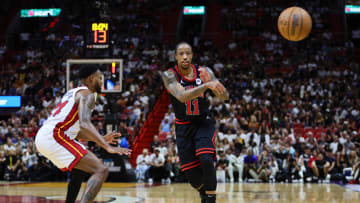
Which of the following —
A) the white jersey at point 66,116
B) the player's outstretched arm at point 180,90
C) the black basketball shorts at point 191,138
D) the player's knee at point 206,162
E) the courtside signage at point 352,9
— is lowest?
the player's knee at point 206,162

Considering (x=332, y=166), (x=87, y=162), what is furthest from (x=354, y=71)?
(x=87, y=162)

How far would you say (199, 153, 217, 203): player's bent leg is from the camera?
566 centimetres

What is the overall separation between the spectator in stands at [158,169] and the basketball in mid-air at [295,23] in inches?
261

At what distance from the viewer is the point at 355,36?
80.4 feet

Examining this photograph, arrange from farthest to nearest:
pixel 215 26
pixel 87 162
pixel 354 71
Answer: pixel 215 26, pixel 354 71, pixel 87 162

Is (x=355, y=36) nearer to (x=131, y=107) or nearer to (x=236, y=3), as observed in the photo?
(x=236, y=3)

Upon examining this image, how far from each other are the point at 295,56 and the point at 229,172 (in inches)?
383

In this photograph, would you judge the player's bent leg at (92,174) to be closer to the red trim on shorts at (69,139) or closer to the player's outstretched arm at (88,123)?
the red trim on shorts at (69,139)

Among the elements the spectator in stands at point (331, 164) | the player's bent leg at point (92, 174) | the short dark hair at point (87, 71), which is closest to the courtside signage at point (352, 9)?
the spectator in stands at point (331, 164)

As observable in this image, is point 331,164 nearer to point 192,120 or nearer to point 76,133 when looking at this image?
point 192,120

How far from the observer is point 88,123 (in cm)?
505

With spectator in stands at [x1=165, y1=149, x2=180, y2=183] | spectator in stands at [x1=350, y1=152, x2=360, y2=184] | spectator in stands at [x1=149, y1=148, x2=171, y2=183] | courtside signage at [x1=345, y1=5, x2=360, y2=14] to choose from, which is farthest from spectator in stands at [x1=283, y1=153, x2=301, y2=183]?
courtside signage at [x1=345, y1=5, x2=360, y2=14]

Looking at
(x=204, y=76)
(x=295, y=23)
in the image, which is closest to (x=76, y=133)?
(x=204, y=76)

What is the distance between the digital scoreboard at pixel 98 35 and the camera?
44.4 ft
